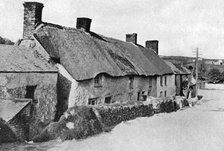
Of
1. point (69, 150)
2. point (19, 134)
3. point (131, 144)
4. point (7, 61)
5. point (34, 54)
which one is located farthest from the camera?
point (34, 54)

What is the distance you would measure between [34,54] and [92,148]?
9.57 metres

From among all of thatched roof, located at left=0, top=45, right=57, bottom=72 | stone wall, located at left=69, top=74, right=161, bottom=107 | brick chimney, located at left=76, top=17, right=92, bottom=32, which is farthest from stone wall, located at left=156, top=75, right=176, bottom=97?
thatched roof, located at left=0, top=45, right=57, bottom=72

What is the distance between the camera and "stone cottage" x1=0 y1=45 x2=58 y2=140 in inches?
554

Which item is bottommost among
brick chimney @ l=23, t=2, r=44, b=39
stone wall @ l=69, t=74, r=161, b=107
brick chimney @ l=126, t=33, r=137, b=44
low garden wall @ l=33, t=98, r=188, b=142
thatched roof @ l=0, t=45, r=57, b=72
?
low garden wall @ l=33, t=98, r=188, b=142

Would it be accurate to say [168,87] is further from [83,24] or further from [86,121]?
[86,121]

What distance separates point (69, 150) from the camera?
10.9m

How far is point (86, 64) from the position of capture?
2064 centimetres

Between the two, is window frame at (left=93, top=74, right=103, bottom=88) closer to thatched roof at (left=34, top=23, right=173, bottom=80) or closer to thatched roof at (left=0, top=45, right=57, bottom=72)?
thatched roof at (left=34, top=23, right=173, bottom=80)

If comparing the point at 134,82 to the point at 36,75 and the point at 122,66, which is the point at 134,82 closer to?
the point at 122,66

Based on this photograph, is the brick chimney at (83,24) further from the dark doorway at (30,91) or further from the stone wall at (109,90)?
the dark doorway at (30,91)

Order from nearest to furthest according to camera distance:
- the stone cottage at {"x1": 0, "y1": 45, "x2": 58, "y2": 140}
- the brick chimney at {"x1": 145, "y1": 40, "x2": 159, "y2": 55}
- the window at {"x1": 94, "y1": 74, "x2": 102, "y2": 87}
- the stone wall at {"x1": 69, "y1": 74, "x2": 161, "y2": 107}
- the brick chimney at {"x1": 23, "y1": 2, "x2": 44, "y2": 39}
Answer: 1. the stone cottage at {"x1": 0, "y1": 45, "x2": 58, "y2": 140}
2. the stone wall at {"x1": 69, "y1": 74, "x2": 161, "y2": 107}
3. the brick chimney at {"x1": 23, "y1": 2, "x2": 44, "y2": 39}
4. the window at {"x1": 94, "y1": 74, "x2": 102, "y2": 87}
5. the brick chimney at {"x1": 145, "y1": 40, "x2": 159, "y2": 55}

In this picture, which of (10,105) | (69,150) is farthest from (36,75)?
(69,150)

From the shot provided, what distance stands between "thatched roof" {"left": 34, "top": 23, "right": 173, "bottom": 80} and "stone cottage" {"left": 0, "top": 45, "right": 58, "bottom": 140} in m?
1.36

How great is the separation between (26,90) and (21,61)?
1.93 metres
